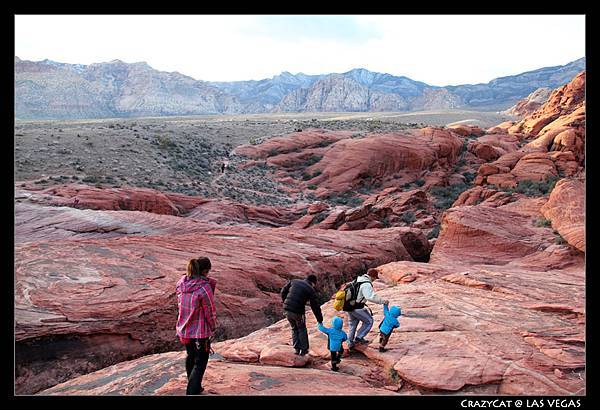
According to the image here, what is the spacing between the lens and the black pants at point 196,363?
4.77 meters

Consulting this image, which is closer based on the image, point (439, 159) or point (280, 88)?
point (439, 159)

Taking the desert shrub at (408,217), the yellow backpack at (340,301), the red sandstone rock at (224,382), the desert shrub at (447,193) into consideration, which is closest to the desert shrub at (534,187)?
the desert shrub at (447,193)

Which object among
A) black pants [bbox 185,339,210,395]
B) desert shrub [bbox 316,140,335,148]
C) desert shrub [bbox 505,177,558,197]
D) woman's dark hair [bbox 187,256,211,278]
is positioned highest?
desert shrub [bbox 316,140,335,148]

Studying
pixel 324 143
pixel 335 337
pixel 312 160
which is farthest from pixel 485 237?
pixel 324 143

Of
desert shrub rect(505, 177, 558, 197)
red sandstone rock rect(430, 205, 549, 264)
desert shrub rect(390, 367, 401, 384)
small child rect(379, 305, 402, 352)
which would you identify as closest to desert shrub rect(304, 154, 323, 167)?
desert shrub rect(505, 177, 558, 197)

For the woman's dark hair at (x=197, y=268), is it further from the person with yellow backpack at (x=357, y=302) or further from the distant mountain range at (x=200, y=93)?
the distant mountain range at (x=200, y=93)

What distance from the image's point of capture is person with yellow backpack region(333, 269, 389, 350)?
19.8ft

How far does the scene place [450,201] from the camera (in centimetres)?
2591

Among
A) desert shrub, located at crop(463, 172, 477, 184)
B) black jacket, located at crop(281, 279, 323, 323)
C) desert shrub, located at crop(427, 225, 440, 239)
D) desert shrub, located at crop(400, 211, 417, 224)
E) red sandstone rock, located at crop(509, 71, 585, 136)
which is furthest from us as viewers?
red sandstone rock, located at crop(509, 71, 585, 136)

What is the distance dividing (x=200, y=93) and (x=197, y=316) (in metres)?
149

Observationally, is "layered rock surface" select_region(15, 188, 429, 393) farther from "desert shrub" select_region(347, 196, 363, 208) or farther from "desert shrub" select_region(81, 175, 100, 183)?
"desert shrub" select_region(347, 196, 363, 208)

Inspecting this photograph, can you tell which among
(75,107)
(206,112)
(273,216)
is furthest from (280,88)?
(273,216)

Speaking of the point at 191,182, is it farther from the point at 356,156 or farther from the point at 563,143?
the point at 563,143

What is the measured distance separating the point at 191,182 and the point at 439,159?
18729mm
